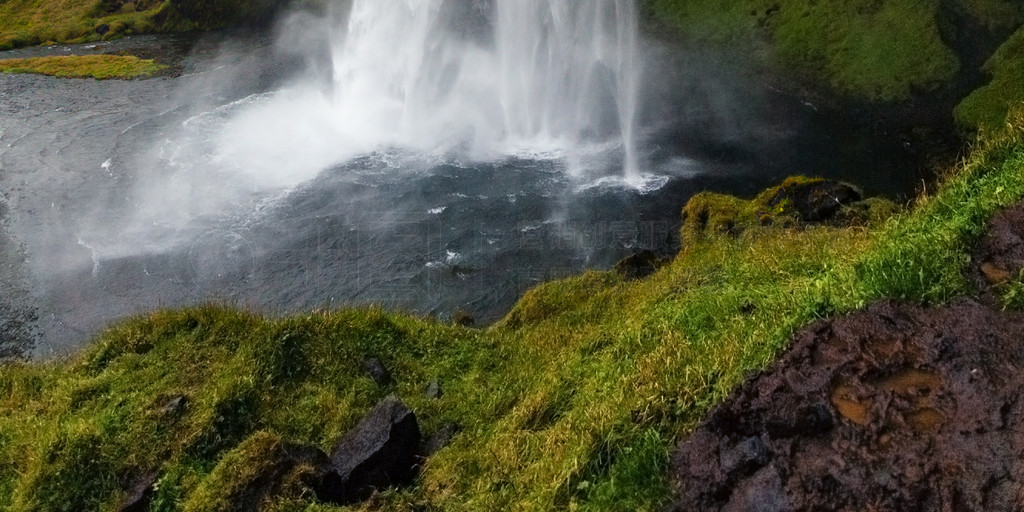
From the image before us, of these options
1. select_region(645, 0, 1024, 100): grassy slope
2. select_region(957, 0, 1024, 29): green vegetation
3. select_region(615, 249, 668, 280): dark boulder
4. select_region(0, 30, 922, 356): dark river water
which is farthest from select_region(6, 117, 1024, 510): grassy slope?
select_region(957, 0, 1024, 29): green vegetation

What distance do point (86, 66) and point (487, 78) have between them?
106ft

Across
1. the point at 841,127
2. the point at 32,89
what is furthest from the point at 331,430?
the point at 32,89

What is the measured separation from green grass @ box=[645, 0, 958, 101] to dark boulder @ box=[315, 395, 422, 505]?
1368 inches

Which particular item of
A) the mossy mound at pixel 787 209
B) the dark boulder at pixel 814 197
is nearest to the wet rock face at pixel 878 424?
the mossy mound at pixel 787 209

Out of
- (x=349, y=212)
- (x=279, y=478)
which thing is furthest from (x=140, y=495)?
(x=349, y=212)

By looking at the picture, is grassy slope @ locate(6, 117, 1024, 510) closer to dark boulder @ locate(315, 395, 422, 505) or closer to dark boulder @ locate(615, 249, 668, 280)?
dark boulder @ locate(315, 395, 422, 505)

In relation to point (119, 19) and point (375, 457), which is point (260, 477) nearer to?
point (375, 457)

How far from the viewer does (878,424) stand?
6.58m

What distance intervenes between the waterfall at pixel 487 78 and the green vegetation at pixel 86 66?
1601 centimetres

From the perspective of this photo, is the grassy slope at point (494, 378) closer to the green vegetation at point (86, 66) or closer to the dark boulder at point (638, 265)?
the dark boulder at point (638, 265)

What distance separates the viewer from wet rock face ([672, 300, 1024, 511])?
5941 millimetres

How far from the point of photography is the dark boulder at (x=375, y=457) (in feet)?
31.2

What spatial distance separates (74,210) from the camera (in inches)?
1078

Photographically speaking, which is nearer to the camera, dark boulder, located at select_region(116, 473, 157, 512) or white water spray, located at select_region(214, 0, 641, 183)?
dark boulder, located at select_region(116, 473, 157, 512)
